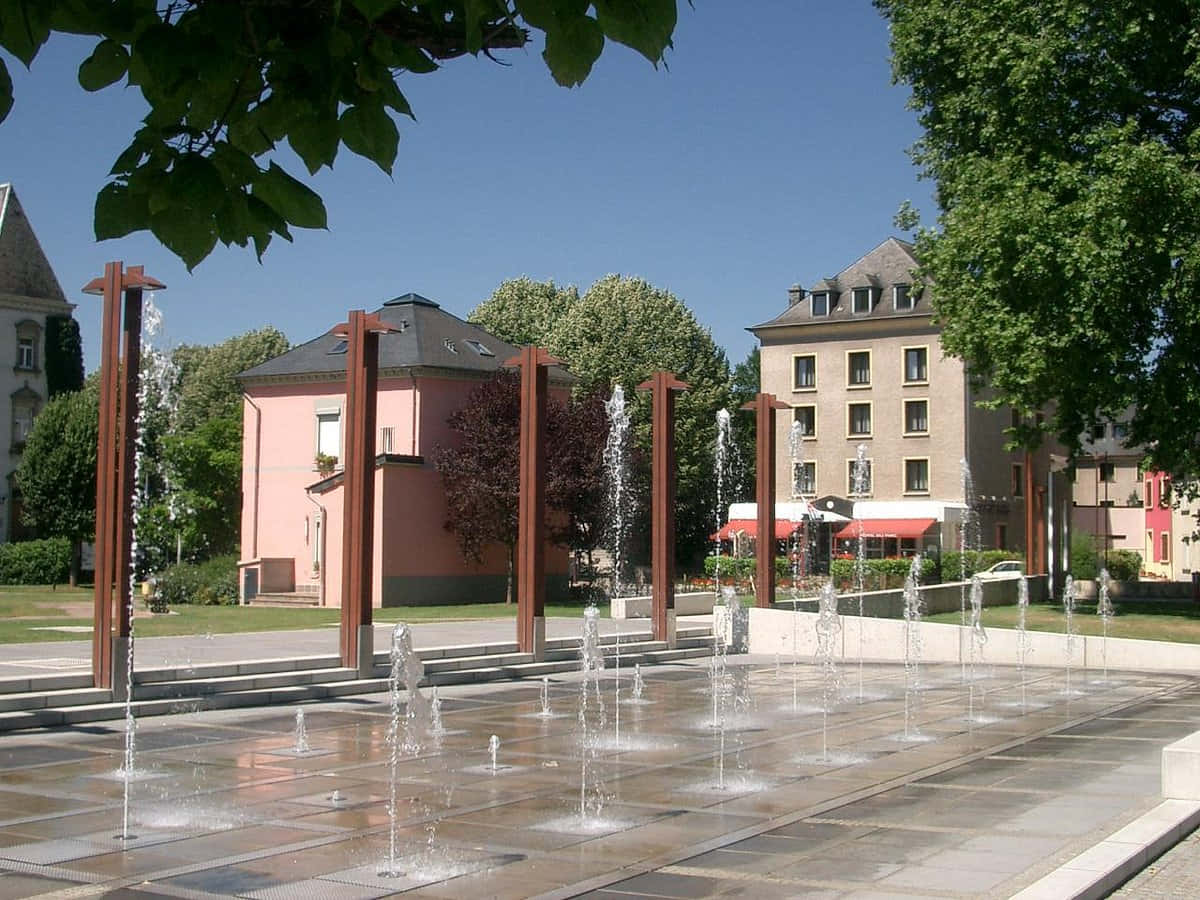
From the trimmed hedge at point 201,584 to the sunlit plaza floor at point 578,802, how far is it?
85.1 ft

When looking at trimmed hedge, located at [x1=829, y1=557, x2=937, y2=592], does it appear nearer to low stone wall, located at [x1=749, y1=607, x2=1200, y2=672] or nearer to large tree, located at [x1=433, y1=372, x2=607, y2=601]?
large tree, located at [x1=433, y1=372, x2=607, y2=601]

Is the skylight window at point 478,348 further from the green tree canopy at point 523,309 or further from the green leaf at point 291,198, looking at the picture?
the green leaf at point 291,198

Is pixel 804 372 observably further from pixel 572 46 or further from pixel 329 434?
Result: pixel 572 46

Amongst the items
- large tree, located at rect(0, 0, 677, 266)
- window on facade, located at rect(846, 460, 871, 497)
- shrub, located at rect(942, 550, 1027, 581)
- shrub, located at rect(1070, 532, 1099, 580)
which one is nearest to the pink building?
shrub, located at rect(942, 550, 1027, 581)

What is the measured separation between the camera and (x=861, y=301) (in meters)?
58.0

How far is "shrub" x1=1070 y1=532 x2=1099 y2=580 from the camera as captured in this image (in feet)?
174

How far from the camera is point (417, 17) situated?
13.3ft

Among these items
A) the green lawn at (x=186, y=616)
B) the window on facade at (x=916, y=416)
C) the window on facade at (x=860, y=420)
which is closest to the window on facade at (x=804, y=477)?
the window on facade at (x=860, y=420)

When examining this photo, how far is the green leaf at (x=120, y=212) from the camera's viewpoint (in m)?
3.64

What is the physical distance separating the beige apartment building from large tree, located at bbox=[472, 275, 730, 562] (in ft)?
10.7

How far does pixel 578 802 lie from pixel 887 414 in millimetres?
47812

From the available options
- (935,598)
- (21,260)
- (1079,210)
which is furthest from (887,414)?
(21,260)

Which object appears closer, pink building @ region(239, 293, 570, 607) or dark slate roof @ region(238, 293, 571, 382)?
pink building @ region(239, 293, 570, 607)

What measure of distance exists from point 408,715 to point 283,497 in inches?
1201
